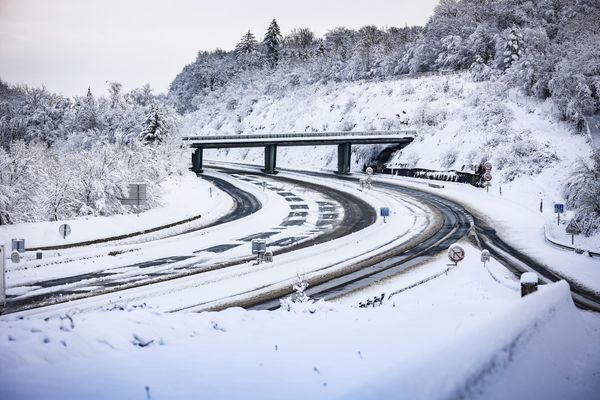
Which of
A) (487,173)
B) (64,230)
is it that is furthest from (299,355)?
(487,173)

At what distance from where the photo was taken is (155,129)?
68625 mm

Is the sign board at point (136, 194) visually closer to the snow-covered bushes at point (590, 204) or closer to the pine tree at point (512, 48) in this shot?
the snow-covered bushes at point (590, 204)

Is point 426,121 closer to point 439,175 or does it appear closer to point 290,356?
point 439,175

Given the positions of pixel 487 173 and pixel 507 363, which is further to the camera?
→ pixel 487 173

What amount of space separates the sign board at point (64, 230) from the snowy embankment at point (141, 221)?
0.46 metres

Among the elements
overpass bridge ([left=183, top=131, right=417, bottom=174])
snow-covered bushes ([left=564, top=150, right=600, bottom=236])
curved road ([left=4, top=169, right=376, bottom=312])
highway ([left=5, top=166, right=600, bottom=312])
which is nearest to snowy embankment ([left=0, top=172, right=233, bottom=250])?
curved road ([left=4, top=169, right=376, bottom=312])

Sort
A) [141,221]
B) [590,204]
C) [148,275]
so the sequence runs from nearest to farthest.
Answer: [148,275]
[590,204]
[141,221]

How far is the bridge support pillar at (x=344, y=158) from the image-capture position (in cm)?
6912

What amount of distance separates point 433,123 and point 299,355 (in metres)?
66.1

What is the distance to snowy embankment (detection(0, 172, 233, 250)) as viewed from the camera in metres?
28.7

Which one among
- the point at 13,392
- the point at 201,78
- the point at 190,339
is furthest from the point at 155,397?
the point at 201,78

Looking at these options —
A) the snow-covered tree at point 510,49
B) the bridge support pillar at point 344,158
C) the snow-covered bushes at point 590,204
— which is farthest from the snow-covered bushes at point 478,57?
the snow-covered bushes at point 590,204

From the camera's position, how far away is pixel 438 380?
7254 millimetres

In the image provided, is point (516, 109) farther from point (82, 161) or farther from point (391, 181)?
point (82, 161)
